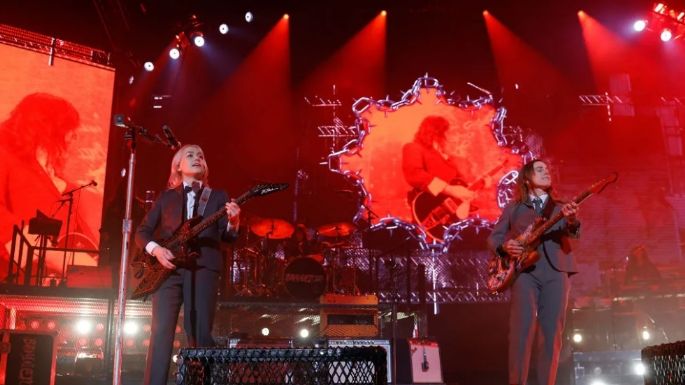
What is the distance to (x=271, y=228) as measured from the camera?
1024 cm

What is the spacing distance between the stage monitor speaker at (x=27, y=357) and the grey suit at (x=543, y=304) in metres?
3.73

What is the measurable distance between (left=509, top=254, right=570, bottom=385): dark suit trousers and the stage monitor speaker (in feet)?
12.2

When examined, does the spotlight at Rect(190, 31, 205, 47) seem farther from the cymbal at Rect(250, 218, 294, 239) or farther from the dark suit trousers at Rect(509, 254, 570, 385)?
the dark suit trousers at Rect(509, 254, 570, 385)

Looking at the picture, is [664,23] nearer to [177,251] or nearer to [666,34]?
[666,34]

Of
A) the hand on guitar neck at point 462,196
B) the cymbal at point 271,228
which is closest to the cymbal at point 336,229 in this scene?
the cymbal at point 271,228

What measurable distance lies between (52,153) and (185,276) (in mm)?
8237

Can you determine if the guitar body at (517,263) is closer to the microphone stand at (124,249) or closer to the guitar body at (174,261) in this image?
the guitar body at (174,261)

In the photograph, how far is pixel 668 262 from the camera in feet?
42.2

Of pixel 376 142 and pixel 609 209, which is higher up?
pixel 376 142

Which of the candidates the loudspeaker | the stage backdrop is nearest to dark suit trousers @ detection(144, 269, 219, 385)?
the loudspeaker

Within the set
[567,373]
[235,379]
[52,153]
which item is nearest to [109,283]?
[52,153]

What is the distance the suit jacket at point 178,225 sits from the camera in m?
4.13

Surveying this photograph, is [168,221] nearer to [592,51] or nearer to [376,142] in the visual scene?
[376,142]

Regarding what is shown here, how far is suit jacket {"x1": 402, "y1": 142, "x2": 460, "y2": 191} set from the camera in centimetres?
1354
